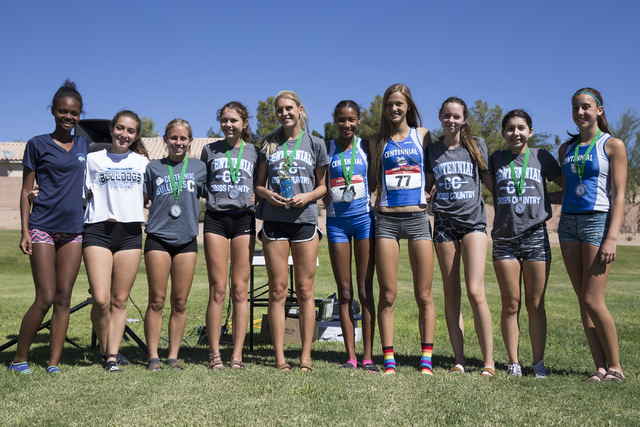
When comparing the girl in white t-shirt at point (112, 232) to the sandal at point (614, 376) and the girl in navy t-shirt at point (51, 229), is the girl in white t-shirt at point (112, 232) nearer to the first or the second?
the girl in navy t-shirt at point (51, 229)

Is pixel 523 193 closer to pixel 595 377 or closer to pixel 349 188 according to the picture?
pixel 349 188

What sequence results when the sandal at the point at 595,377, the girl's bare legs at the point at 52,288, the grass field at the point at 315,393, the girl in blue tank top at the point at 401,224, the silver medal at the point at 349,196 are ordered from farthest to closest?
the silver medal at the point at 349,196 < the girl in blue tank top at the point at 401,224 < the girl's bare legs at the point at 52,288 < the sandal at the point at 595,377 < the grass field at the point at 315,393

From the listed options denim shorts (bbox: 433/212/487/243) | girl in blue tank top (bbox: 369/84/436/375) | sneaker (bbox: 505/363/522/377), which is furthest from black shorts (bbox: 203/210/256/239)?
sneaker (bbox: 505/363/522/377)

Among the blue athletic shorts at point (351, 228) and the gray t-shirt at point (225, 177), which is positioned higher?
the gray t-shirt at point (225, 177)

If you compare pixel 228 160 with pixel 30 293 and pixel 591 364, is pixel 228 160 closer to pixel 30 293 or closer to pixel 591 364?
pixel 591 364

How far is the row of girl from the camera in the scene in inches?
155

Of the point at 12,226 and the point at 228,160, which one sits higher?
the point at 228,160

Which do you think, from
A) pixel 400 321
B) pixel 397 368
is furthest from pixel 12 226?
pixel 397 368

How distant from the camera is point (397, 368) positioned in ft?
13.9

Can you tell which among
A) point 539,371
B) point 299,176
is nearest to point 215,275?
point 299,176

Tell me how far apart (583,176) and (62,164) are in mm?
4115

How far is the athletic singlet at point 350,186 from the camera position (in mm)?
4133

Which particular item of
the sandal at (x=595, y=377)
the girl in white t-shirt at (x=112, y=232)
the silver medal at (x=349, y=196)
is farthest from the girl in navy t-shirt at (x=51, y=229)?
the sandal at (x=595, y=377)

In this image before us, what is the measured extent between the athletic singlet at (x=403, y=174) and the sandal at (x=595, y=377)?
1822 millimetres
